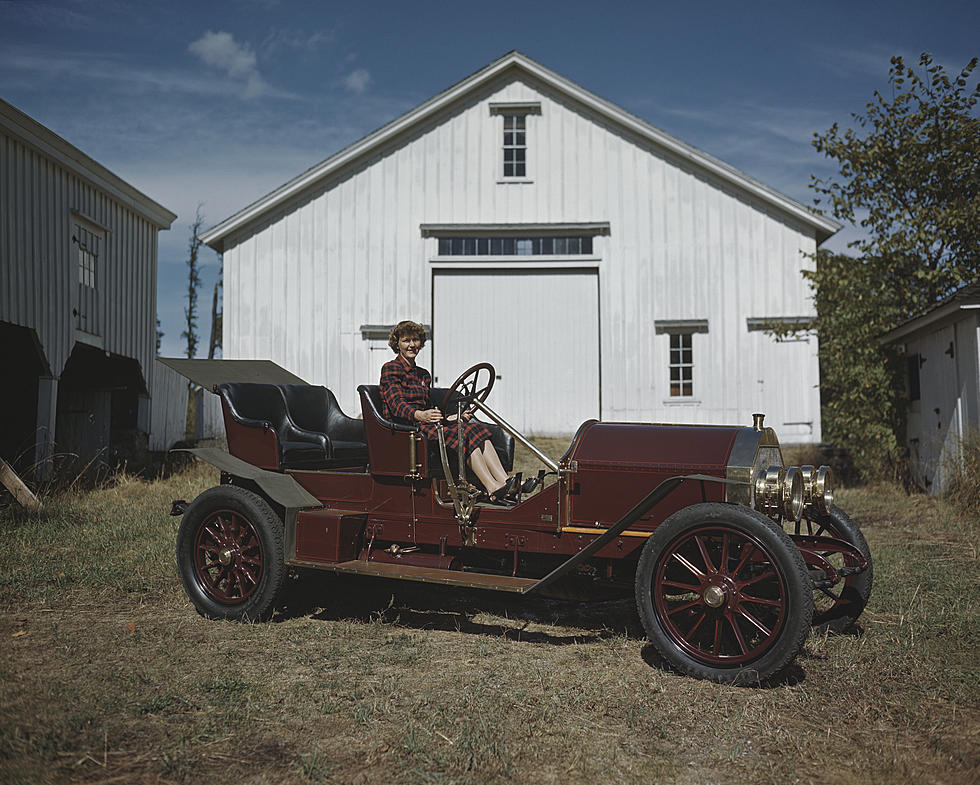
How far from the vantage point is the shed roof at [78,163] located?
1068 cm

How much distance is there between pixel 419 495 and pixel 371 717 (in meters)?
1.73

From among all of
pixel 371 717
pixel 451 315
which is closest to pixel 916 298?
pixel 451 315

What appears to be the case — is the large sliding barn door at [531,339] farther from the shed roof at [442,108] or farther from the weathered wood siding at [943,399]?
the weathered wood siding at [943,399]

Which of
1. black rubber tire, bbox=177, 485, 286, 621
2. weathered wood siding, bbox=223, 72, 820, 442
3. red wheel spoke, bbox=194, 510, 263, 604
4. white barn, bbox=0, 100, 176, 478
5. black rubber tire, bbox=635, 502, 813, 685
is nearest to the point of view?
black rubber tire, bbox=635, 502, 813, 685

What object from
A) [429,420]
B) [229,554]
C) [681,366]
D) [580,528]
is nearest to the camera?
[580,528]

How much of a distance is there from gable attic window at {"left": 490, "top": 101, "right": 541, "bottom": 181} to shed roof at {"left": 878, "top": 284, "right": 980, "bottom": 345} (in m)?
6.78

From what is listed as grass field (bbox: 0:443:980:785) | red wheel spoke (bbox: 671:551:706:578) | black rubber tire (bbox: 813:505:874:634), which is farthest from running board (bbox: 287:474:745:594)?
black rubber tire (bbox: 813:505:874:634)

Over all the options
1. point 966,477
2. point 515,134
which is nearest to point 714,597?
point 966,477

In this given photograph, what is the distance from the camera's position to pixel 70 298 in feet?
41.4

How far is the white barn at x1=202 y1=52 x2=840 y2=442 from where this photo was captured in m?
14.3

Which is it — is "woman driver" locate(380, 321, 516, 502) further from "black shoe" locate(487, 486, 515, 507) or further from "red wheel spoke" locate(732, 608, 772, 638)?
"red wheel spoke" locate(732, 608, 772, 638)

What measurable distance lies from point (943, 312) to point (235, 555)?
9.38m

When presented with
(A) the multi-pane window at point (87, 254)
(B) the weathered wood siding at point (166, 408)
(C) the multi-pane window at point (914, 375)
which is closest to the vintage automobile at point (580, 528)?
(C) the multi-pane window at point (914, 375)

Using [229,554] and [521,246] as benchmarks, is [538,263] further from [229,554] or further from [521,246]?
[229,554]
